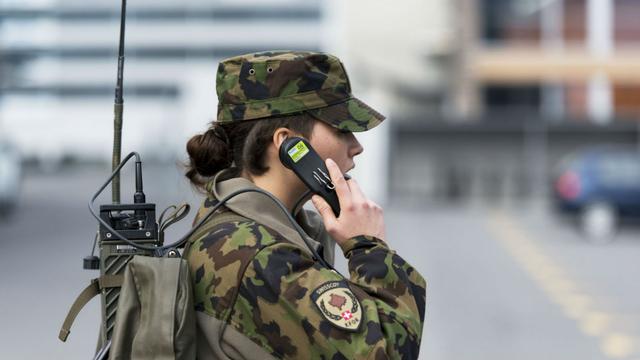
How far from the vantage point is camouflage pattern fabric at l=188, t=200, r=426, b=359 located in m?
1.82

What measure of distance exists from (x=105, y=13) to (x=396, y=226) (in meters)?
66.2

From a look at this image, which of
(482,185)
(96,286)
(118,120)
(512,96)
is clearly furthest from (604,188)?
(512,96)

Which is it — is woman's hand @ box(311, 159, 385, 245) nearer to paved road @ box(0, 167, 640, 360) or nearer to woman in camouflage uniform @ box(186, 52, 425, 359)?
woman in camouflage uniform @ box(186, 52, 425, 359)

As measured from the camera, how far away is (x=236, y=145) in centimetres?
208

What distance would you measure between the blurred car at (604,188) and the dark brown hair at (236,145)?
695 inches

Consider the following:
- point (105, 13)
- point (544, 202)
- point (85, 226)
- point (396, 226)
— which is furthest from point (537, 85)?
point (105, 13)

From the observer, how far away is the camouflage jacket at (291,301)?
1.82m

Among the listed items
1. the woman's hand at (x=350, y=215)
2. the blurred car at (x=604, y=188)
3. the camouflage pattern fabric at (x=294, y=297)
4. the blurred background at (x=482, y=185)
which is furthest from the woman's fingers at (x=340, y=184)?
the blurred car at (x=604, y=188)

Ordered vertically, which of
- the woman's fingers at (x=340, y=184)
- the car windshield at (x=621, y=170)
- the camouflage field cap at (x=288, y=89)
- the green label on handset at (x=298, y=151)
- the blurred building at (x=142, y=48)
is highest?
the camouflage field cap at (x=288, y=89)

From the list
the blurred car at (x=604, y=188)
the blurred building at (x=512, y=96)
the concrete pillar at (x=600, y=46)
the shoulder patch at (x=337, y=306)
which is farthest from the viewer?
the concrete pillar at (x=600, y=46)

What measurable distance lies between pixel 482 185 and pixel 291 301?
2718cm

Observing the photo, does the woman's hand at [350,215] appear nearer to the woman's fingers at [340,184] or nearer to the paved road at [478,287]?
the woman's fingers at [340,184]

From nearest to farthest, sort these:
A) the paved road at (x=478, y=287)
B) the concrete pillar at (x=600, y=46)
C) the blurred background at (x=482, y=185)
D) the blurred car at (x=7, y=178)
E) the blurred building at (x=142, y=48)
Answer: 1. the paved road at (x=478, y=287)
2. the blurred background at (x=482, y=185)
3. the blurred car at (x=7, y=178)
4. the concrete pillar at (x=600, y=46)
5. the blurred building at (x=142, y=48)

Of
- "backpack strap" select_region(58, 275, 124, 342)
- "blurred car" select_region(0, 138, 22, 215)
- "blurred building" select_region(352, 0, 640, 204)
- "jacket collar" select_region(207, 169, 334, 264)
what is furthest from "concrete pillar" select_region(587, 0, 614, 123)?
"backpack strap" select_region(58, 275, 124, 342)
